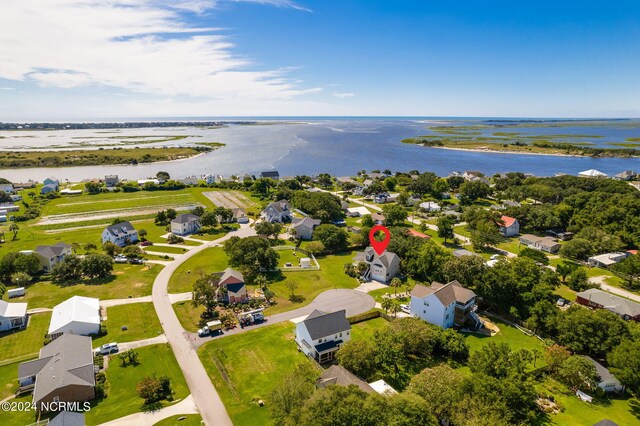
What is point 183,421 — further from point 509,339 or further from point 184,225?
point 184,225

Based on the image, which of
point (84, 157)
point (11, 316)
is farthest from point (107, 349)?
point (84, 157)

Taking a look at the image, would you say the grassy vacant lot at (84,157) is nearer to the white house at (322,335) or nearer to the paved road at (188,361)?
the paved road at (188,361)

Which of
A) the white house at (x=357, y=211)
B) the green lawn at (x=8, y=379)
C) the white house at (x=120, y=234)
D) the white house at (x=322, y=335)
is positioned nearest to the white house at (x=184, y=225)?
the white house at (x=120, y=234)

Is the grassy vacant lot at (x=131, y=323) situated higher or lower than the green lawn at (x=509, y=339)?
higher

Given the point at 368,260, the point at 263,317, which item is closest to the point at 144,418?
the point at 263,317

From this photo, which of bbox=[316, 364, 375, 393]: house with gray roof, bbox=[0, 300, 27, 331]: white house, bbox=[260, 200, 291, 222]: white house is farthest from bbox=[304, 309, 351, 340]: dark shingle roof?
bbox=[260, 200, 291, 222]: white house

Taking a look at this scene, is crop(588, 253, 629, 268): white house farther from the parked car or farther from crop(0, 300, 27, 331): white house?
crop(0, 300, 27, 331): white house
